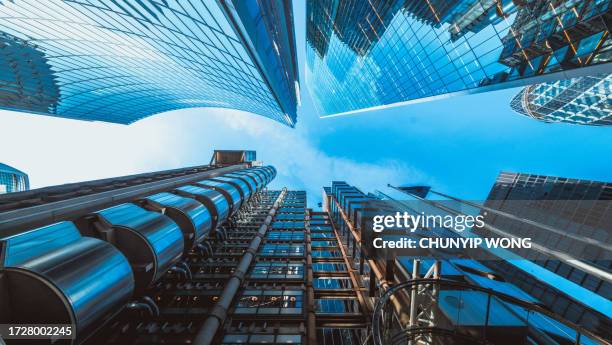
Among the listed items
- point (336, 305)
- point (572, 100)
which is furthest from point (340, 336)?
point (572, 100)

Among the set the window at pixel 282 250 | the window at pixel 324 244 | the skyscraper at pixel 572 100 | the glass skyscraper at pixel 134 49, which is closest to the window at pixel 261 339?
the window at pixel 282 250

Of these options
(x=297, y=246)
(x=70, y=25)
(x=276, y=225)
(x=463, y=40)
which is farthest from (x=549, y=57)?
(x=70, y=25)

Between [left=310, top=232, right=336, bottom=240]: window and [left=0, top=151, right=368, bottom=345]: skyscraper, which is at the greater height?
[left=0, top=151, right=368, bottom=345]: skyscraper

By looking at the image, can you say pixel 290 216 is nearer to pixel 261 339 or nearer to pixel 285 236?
pixel 285 236

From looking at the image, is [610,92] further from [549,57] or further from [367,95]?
[367,95]

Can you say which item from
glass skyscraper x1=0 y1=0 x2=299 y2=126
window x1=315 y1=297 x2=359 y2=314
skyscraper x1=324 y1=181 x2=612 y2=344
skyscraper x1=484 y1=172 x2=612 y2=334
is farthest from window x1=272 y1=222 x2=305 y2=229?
skyscraper x1=484 y1=172 x2=612 y2=334

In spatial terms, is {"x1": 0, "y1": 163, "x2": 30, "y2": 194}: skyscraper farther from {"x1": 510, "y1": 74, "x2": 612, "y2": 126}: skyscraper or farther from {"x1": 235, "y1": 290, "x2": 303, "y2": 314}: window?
{"x1": 510, "y1": 74, "x2": 612, "y2": 126}: skyscraper
